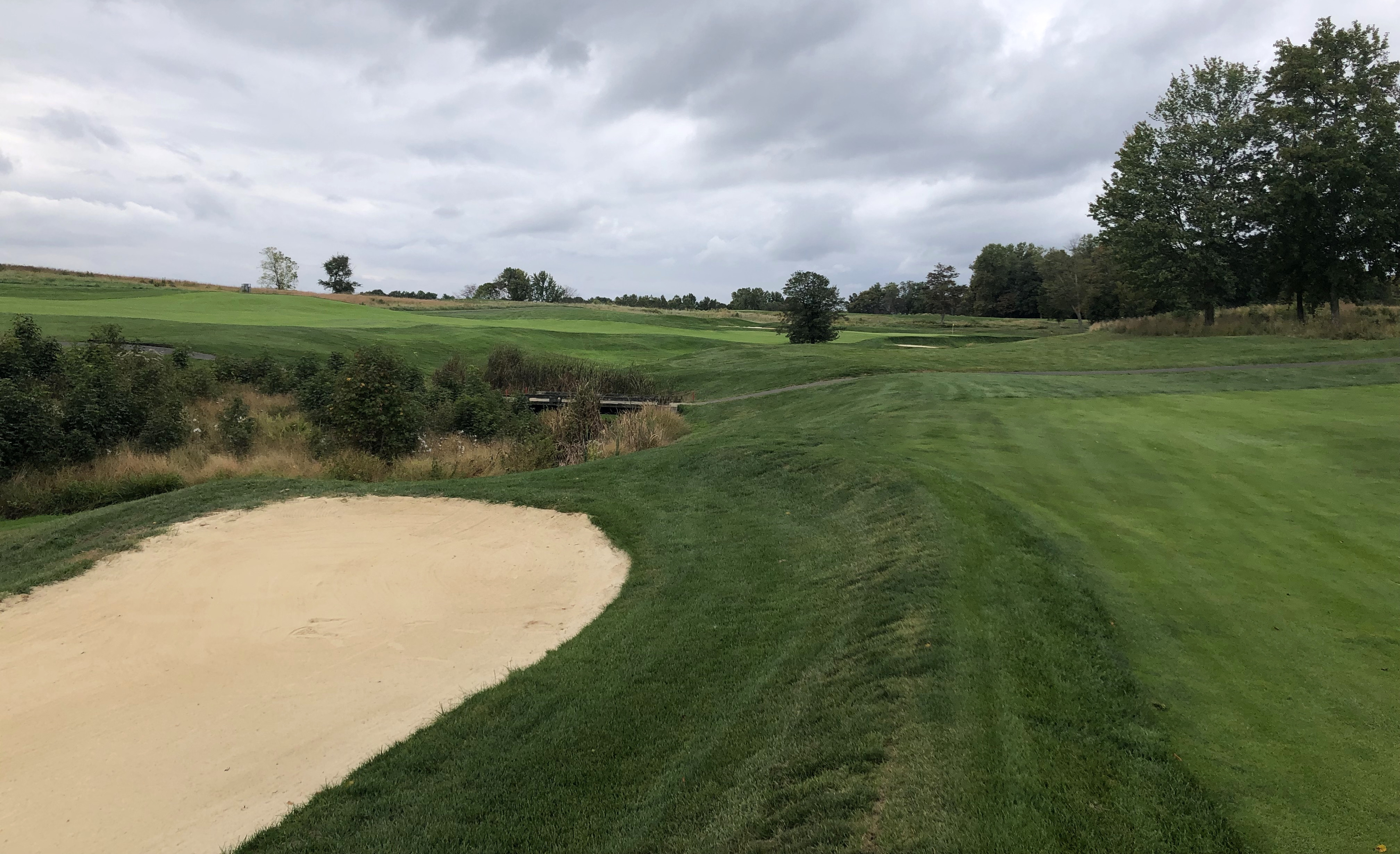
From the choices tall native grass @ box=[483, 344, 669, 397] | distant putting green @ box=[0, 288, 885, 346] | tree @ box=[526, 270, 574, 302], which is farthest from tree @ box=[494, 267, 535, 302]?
tall native grass @ box=[483, 344, 669, 397]

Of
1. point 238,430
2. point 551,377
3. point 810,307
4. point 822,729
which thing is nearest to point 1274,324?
point 810,307

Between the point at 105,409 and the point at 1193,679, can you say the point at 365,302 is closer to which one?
the point at 105,409

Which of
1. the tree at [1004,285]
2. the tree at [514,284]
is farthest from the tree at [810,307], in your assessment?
the tree at [514,284]

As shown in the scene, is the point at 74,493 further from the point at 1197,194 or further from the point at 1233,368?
the point at 1197,194

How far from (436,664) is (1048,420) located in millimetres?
12704

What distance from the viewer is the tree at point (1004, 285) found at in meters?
94.9

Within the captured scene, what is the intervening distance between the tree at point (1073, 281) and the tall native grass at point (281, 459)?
62.2 meters

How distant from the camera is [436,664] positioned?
715 cm

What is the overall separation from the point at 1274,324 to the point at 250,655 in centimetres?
4244

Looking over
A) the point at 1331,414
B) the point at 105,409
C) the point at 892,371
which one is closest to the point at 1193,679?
the point at 1331,414

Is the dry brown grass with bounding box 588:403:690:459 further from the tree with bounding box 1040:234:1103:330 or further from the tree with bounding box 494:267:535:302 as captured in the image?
the tree with bounding box 494:267:535:302

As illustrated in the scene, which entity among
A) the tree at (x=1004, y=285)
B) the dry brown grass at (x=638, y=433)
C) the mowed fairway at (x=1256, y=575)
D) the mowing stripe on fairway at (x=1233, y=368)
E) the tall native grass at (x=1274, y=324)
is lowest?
the dry brown grass at (x=638, y=433)

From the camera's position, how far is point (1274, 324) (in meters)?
33.1

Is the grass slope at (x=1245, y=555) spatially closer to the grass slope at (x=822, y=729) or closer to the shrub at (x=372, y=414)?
the grass slope at (x=822, y=729)
